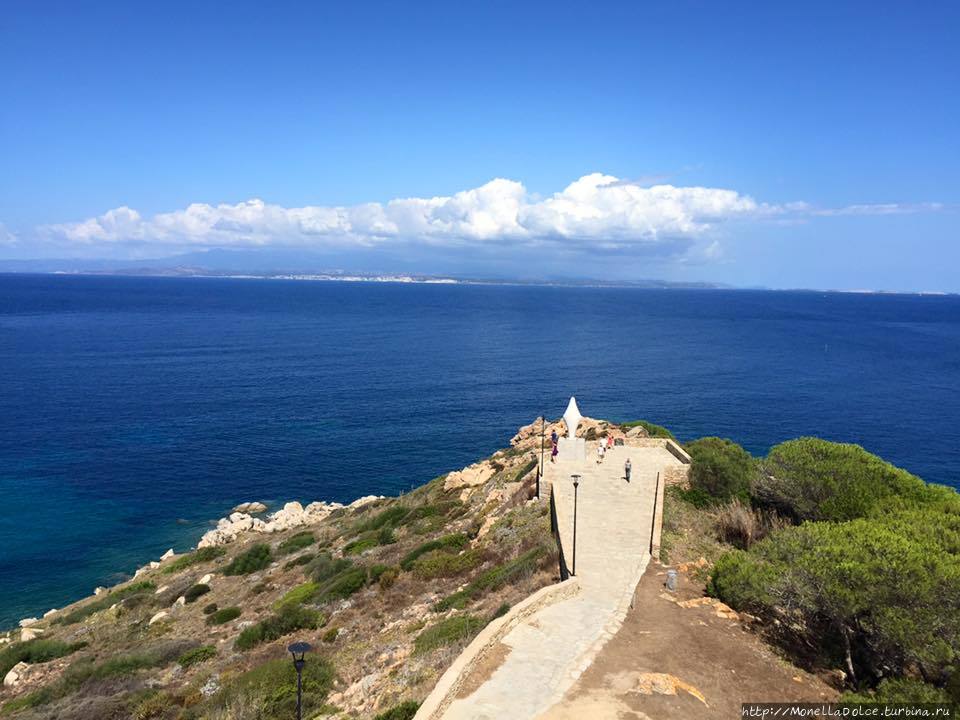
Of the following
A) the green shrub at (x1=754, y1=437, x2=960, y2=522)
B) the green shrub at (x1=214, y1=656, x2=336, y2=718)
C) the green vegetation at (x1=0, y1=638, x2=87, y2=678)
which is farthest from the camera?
the green vegetation at (x1=0, y1=638, x2=87, y2=678)

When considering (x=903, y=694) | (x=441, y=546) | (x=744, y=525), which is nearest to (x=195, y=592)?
(x=441, y=546)

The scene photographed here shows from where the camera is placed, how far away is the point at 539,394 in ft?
230

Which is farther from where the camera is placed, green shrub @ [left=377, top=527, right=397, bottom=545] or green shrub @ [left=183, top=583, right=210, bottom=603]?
green shrub @ [left=377, top=527, right=397, bottom=545]

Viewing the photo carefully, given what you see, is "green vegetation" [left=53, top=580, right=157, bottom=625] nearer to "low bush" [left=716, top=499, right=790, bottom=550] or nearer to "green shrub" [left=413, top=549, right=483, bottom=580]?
"green shrub" [left=413, top=549, right=483, bottom=580]

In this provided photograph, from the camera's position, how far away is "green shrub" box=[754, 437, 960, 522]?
19.2 metres

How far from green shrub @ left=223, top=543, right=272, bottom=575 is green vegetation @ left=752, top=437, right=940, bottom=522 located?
2261cm

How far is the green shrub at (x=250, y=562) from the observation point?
28.8 m

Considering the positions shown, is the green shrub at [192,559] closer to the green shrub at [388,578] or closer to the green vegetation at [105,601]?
the green vegetation at [105,601]

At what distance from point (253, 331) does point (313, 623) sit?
4395 inches

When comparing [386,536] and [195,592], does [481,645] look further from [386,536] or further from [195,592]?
[195,592]

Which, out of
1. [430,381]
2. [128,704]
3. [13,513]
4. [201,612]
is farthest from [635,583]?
[430,381]

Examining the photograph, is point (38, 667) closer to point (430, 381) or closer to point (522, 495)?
point (522, 495)

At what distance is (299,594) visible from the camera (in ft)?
76.0

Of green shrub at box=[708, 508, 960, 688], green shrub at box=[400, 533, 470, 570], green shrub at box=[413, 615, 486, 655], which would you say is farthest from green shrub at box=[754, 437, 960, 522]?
green shrub at box=[413, 615, 486, 655]
